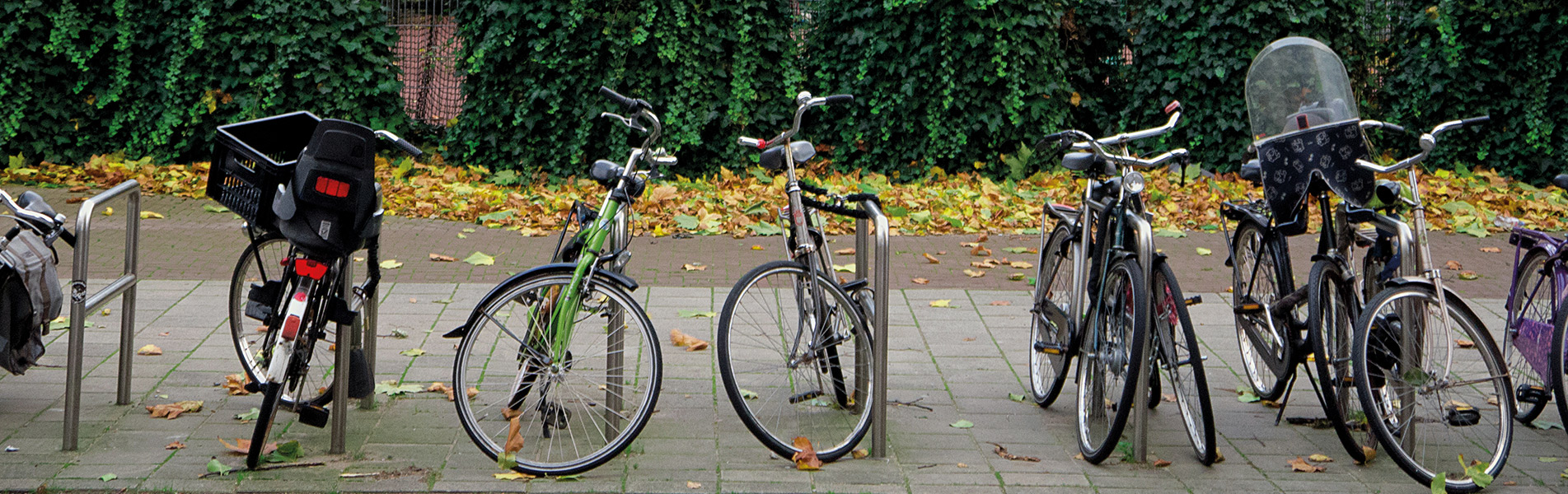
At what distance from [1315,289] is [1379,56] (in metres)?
7.96

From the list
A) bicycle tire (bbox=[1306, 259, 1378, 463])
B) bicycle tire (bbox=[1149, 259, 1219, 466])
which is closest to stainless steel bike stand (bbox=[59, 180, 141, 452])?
bicycle tire (bbox=[1149, 259, 1219, 466])

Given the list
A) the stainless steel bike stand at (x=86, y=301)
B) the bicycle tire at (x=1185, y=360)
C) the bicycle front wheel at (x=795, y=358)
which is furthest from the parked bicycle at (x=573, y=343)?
the bicycle tire at (x=1185, y=360)

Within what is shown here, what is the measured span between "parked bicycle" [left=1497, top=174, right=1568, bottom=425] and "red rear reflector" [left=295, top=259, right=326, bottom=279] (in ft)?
12.6

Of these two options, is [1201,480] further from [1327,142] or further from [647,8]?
[647,8]

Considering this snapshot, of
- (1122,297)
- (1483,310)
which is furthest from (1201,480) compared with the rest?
(1483,310)

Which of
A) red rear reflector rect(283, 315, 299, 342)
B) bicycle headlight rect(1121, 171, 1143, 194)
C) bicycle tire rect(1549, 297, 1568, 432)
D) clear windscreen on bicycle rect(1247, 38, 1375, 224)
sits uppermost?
clear windscreen on bicycle rect(1247, 38, 1375, 224)

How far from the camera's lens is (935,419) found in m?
4.74

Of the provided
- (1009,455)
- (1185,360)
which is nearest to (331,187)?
(1009,455)

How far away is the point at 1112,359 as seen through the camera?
4.27 metres

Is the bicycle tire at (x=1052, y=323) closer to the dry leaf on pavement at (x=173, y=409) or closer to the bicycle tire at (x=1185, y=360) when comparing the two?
the bicycle tire at (x=1185, y=360)

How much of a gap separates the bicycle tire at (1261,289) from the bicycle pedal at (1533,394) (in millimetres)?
773

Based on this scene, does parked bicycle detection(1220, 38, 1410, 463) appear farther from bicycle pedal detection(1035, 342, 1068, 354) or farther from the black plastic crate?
the black plastic crate

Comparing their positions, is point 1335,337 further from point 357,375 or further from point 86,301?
point 86,301

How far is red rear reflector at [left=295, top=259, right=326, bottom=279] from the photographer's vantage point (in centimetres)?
394
